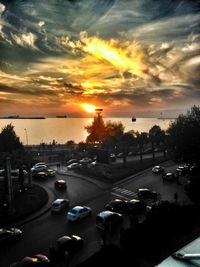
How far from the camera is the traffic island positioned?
32456 millimetres

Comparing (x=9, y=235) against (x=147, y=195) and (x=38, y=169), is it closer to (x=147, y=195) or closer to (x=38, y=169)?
(x=147, y=195)

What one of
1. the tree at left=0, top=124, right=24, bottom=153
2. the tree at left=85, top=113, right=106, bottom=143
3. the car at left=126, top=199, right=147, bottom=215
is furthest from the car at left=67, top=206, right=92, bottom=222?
the tree at left=85, top=113, right=106, bottom=143

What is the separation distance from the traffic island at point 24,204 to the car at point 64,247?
9.36m

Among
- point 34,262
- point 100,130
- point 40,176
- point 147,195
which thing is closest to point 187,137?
point 147,195

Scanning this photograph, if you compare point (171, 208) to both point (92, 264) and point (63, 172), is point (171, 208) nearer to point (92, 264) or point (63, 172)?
point (92, 264)

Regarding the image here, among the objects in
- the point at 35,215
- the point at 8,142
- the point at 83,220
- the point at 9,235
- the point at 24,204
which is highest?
the point at 8,142

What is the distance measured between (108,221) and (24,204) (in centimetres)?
1231

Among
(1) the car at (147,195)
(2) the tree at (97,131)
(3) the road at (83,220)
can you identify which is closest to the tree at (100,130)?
(2) the tree at (97,131)

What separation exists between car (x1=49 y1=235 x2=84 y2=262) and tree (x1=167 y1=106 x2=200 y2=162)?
24621 millimetres

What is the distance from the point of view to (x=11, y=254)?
2475 centimetres

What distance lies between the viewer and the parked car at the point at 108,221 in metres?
28.8

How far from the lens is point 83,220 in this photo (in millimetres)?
32094

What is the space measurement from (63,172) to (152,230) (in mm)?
33389

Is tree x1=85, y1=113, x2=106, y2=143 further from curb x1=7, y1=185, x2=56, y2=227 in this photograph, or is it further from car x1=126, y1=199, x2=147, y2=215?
car x1=126, y1=199, x2=147, y2=215
